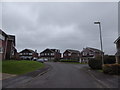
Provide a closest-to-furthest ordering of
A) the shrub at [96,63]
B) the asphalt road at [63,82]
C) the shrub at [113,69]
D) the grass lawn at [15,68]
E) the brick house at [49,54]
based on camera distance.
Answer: the asphalt road at [63,82] → the shrub at [113,69] → the grass lawn at [15,68] → the shrub at [96,63] → the brick house at [49,54]

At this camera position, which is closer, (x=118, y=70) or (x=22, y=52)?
(x=118, y=70)

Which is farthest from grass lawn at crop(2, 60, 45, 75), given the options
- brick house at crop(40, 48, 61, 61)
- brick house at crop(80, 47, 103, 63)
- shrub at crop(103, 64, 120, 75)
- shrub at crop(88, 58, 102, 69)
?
brick house at crop(40, 48, 61, 61)

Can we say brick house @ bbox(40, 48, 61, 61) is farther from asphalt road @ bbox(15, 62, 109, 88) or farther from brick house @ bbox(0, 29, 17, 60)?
asphalt road @ bbox(15, 62, 109, 88)

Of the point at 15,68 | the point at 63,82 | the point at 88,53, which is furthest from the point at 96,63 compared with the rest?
the point at 88,53

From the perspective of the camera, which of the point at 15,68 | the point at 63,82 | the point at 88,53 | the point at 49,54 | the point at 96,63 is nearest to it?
the point at 63,82

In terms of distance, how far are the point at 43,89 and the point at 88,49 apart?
62257mm

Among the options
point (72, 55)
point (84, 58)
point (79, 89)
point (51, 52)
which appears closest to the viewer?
point (79, 89)

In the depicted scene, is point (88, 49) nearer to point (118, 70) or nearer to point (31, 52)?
point (31, 52)

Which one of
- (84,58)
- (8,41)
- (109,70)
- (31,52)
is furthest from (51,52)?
(109,70)

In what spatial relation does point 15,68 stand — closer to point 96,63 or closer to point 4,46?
point 4,46

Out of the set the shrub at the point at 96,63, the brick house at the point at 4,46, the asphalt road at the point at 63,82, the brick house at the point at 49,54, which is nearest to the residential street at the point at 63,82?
the asphalt road at the point at 63,82

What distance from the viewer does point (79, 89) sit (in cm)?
916

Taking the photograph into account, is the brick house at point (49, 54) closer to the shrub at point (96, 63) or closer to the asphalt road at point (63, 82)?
the shrub at point (96, 63)

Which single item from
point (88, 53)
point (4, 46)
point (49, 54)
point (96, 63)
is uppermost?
point (4, 46)
